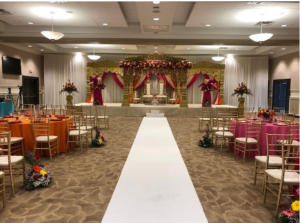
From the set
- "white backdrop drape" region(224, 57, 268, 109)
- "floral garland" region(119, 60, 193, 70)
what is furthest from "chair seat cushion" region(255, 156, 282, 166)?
"white backdrop drape" region(224, 57, 268, 109)

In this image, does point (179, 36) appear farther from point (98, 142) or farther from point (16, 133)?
point (16, 133)

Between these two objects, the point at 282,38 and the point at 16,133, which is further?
the point at 282,38

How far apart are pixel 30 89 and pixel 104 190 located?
41.5ft

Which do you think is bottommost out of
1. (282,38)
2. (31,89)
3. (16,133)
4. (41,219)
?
(41,219)

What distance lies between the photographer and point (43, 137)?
4.75 metres

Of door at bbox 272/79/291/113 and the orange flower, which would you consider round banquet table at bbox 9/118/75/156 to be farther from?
door at bbox 272/79/291/113

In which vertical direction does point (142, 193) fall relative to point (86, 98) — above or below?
below

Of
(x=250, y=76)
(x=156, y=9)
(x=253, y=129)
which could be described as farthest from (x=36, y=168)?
(x=250, y=76)

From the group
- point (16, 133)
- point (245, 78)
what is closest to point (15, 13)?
point (16, 133)

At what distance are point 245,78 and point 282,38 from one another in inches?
231

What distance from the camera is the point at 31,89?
14.2 m

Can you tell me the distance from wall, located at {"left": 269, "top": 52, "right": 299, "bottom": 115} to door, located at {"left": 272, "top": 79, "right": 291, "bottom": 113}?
0.31 m

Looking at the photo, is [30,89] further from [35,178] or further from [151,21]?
[35,178]

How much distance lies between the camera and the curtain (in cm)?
1500
